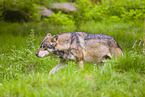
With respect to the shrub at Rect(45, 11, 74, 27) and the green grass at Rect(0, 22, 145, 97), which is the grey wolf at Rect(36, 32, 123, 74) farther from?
the shrub at Rect(45, 11, 74, 27)

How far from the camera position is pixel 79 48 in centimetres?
487

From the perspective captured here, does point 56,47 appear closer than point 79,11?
Yes

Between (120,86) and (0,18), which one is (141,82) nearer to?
(120,86)

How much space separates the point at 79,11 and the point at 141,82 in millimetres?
5768

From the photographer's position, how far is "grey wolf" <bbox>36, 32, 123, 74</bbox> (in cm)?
482

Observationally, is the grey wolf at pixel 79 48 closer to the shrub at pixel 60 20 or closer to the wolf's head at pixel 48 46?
the wolf's head at pixel 48 46

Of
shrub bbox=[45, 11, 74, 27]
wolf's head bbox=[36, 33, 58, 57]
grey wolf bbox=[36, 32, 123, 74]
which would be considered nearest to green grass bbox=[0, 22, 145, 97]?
grey wolf bbox=[36, 32, 123, 74]

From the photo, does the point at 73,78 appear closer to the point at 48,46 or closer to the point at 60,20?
the point at 48,46

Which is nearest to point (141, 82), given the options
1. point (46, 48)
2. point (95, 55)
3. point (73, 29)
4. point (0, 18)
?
point (95, 55)

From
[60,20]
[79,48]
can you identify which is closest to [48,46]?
[79,48]

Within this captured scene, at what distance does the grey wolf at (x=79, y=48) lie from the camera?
15.8 feet

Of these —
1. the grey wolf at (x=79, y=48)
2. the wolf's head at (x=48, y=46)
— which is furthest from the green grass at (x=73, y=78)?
the wolf's head at (x=48, y=46)

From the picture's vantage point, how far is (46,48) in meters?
4.77

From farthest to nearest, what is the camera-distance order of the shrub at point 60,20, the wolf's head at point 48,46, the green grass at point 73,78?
the shrub at point 60,20
the wolf's head at point 48,46
the green grass at point 73,78
